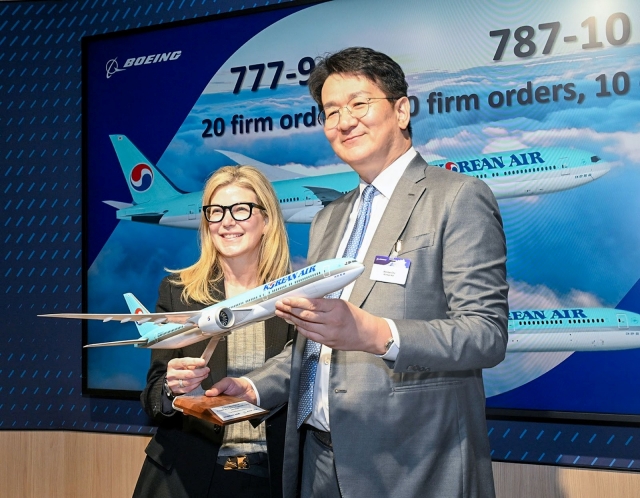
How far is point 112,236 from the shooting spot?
5.01m

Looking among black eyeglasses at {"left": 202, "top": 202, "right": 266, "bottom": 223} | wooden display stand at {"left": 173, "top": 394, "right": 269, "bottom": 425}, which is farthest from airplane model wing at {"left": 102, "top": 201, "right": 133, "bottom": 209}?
wooden display stand at {"left": 173, "top": 394, "right": 269, "bottom": 425}

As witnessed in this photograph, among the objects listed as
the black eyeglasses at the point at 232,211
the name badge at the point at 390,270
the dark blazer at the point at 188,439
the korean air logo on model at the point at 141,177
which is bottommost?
the dark blazer at the point at 188,439

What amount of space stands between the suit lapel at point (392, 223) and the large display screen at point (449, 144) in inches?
68.8

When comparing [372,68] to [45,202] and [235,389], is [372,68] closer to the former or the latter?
[235,389]

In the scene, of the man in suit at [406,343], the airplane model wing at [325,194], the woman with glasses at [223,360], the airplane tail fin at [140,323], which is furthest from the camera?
the airplane model wing at [325,194]

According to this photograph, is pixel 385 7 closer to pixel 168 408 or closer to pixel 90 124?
pixel 90 124

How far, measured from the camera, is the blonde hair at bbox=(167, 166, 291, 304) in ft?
10.1

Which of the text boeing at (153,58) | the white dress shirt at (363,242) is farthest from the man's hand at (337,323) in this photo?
the text boeing at (153,58)

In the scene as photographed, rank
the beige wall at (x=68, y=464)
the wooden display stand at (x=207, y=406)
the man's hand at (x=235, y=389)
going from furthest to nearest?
the beige wall at (x=68, y=464)
the man's hand at (x=235, y=389)
the wooden display stand at (x=207, y=406)

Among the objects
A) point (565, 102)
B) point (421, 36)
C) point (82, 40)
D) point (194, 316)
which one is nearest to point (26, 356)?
point (82, 40)

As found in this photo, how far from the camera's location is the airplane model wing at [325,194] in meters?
4.30

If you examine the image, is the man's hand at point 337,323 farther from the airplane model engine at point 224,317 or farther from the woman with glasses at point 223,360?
the woman with glasses at point 223,360

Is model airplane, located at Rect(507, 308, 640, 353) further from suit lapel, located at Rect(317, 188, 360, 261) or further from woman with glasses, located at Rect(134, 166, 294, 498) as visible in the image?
suit lapel, located at Rect(317, 188, 360, 261)

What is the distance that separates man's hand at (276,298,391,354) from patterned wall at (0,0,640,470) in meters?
3.51
